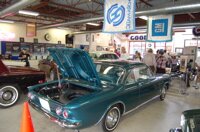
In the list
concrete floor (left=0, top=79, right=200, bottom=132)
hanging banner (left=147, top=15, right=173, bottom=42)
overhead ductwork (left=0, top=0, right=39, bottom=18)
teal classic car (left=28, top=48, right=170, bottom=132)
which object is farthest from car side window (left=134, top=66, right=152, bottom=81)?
overhead ductwork (left=0, top=0, right=39, bottom=18)

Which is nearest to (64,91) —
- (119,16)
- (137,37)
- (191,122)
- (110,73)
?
(110,73)

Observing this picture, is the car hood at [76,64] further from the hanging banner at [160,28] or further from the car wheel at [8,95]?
the hanging banner at [160,28]

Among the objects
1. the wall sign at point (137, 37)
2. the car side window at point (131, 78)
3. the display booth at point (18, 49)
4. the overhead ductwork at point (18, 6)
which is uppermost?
the wall sign at point (137, 37)

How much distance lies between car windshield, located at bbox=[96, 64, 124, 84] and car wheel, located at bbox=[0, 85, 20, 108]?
7.29 feet

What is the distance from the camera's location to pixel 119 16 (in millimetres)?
4941

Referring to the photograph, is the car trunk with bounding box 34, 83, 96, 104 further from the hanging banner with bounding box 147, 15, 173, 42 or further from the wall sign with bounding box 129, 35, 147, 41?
the wall sign with bounding box 129, 35, 147, 41

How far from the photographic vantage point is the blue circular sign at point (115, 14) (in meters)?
4.85

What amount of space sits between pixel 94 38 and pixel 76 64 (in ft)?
43.7

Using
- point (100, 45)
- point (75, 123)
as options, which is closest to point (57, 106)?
point (75, 123)

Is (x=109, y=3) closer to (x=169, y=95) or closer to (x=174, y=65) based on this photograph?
(x=169, y=95)

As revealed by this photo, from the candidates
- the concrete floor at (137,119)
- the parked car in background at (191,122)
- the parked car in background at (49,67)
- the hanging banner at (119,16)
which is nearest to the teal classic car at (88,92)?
the concrete floor at (137,119)

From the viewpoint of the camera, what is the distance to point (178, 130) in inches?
85.0

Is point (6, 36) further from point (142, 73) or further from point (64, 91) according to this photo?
point (142, 73)

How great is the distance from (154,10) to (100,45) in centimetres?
1097
